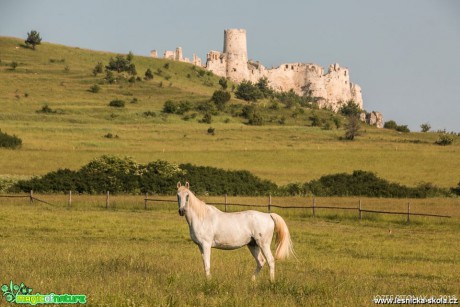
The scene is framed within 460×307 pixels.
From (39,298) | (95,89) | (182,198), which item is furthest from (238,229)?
(95,89)

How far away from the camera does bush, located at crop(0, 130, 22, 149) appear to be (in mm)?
74875

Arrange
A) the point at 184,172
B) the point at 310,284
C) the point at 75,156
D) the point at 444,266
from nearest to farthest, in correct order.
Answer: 1. the point at 310,284
2. the point at 444,266
3. the point at 184,172
4. the point at 75,156

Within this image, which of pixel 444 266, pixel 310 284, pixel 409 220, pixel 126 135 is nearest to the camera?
pixel 310 284

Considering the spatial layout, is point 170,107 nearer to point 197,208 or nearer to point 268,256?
point 197,208

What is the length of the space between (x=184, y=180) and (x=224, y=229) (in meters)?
36.5

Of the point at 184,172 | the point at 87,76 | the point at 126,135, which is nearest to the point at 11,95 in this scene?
the point at 87,76

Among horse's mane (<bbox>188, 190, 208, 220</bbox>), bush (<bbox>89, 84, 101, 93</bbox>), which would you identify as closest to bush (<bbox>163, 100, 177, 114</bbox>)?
bush (<bbox>89, 84, 101, 93</bbox>)

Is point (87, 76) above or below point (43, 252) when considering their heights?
above

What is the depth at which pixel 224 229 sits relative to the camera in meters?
16.9

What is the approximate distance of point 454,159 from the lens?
7650 centimetres

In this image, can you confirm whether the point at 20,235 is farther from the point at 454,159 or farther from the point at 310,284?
the point at 454,159

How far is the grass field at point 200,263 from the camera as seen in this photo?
46.1ft

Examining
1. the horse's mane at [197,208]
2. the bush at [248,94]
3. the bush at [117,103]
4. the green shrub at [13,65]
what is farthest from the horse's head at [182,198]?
the bush at [248,94]

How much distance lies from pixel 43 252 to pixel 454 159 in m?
61.5
